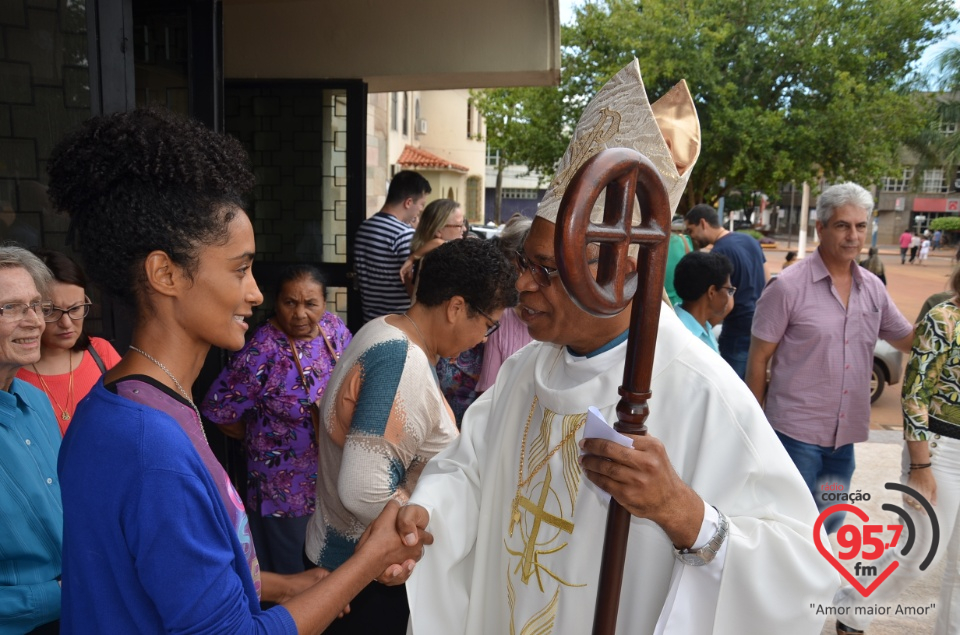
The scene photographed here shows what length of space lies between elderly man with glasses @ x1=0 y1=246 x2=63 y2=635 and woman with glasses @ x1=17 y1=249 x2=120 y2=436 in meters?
0.32

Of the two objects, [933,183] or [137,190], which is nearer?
[137,190]

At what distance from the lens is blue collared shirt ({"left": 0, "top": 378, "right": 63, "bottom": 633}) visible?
2.17 meters

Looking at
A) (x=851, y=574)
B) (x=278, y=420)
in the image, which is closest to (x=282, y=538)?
(x=278, y=420)

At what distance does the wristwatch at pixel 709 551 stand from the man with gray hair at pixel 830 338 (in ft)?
9.29

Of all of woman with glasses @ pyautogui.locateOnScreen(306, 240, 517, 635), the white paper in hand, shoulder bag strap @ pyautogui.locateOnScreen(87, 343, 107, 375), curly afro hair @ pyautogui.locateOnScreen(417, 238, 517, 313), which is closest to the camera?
the white paper in hand

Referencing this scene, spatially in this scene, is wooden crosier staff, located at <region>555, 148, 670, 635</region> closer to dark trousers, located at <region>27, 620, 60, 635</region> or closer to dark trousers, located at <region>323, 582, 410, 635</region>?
dark trousers, located at <region>323, 582, 410, 635</region>

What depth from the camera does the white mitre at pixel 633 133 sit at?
5.74 feet

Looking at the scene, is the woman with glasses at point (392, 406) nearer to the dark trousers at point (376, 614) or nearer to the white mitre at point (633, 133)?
the dark trousers at point (376, 614)

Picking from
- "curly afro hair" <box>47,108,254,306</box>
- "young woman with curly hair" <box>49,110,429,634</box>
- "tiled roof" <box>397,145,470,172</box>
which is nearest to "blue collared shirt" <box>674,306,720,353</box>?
"young woman with curly hair" <box>49,110,429,634</box>

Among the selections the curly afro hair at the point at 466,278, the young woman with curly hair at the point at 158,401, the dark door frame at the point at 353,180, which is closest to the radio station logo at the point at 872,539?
the curly afro hair at the point at 466,278

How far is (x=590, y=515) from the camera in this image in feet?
6.13

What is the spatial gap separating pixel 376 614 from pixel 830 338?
9.31 feet

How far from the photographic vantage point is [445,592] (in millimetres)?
2178

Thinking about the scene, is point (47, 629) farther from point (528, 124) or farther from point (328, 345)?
point (528, 124)
